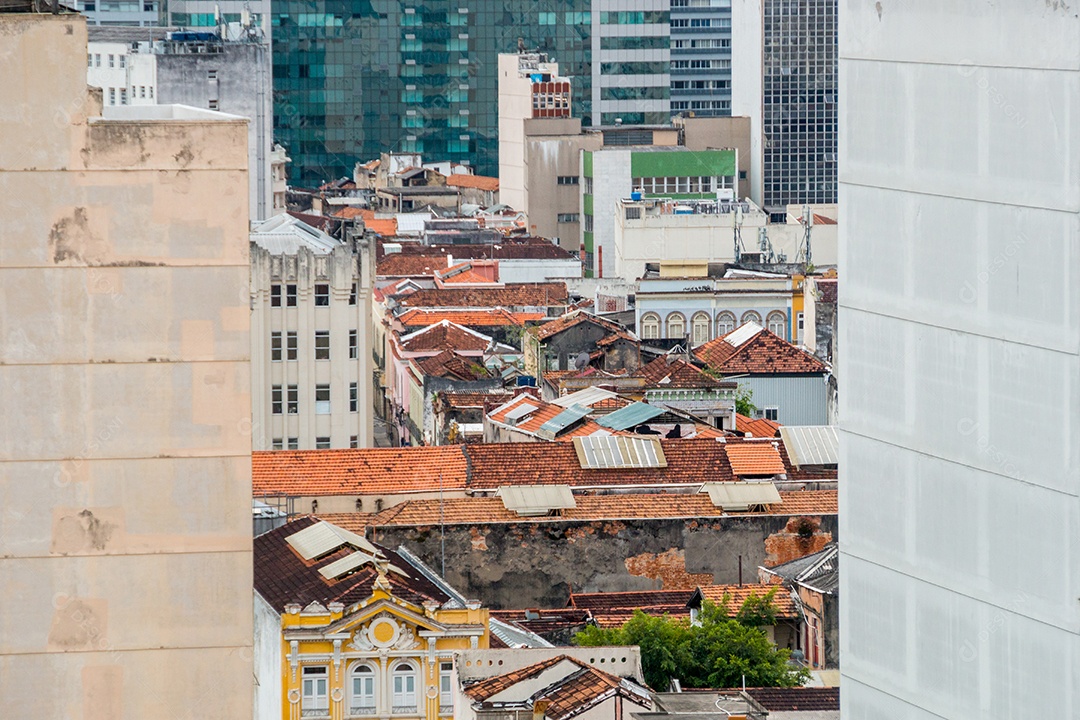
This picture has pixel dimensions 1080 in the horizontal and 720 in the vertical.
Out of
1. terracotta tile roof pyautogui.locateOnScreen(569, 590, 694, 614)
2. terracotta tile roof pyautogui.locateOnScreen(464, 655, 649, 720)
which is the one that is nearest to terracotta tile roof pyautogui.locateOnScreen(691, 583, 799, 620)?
terracotta tile roof pyautogui.locateOnScreen(569, 590, 694, 614)

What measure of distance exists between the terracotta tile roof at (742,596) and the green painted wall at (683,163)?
10158 cm

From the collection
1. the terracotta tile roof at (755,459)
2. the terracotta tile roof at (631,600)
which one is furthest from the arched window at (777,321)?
the terracotta tile roof at (631,600)

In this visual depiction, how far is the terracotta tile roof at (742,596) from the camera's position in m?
64.2

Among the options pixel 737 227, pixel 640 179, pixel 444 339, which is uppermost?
pixel 640 179

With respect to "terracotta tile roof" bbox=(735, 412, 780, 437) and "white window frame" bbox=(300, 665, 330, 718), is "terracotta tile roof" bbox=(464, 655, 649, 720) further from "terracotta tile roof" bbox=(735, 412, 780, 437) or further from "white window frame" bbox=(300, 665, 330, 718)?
"terracotta tile roof" bbox=(735, 412, 780, 437)

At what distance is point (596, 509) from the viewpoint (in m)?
73.0

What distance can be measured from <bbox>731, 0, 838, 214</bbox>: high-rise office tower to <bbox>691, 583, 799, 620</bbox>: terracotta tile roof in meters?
112

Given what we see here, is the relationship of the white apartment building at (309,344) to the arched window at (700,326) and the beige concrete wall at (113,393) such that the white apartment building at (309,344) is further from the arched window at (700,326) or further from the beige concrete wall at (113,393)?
the beige concrete wall at (113,393)

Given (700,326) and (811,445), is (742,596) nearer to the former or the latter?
(811,445)

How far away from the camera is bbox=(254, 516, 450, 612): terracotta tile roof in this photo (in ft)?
185

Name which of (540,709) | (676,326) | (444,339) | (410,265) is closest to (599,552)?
(540,709)

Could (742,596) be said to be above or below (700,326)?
below

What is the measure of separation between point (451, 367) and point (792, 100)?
253ft

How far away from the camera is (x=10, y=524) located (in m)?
28.2
